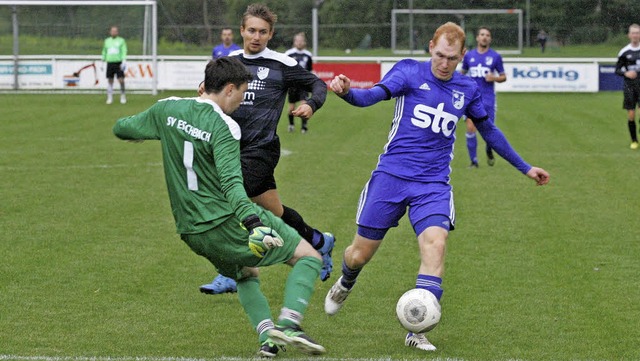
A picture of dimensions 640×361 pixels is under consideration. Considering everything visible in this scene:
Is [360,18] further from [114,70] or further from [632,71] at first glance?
[632,71]

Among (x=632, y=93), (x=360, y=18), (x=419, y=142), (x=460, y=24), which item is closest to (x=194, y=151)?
(x=419, y=142)

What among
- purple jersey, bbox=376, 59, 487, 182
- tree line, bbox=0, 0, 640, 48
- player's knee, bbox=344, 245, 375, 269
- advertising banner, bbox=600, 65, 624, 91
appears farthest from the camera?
tree line, bbox=0, 0, 640, 48

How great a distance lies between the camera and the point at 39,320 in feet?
22.4

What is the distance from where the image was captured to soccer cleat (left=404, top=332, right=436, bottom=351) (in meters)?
6.21

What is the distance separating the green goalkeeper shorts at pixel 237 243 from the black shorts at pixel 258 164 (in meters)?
1.69

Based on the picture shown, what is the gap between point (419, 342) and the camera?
6230mm

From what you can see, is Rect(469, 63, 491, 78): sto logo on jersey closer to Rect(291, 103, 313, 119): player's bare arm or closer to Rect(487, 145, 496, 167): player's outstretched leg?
Rect(487, 145, 496, 167): player's outstretched leg

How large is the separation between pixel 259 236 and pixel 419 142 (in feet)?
5.76

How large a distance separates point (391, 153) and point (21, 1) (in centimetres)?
2879

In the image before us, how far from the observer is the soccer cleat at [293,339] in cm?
546

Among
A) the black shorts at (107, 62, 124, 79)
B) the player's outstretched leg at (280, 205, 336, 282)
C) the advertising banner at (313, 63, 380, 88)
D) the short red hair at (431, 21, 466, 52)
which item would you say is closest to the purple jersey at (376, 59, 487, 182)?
the short red hair at (431, 21, 466, 52)

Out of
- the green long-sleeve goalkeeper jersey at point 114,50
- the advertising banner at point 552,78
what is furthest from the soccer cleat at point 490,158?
the advertising banner at point 552,78

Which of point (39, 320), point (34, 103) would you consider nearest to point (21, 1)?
point (34, 103)

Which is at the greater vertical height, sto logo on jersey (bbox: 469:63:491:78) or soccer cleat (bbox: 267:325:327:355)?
sto logo on jersey (bbox: 469:63:491:78)
